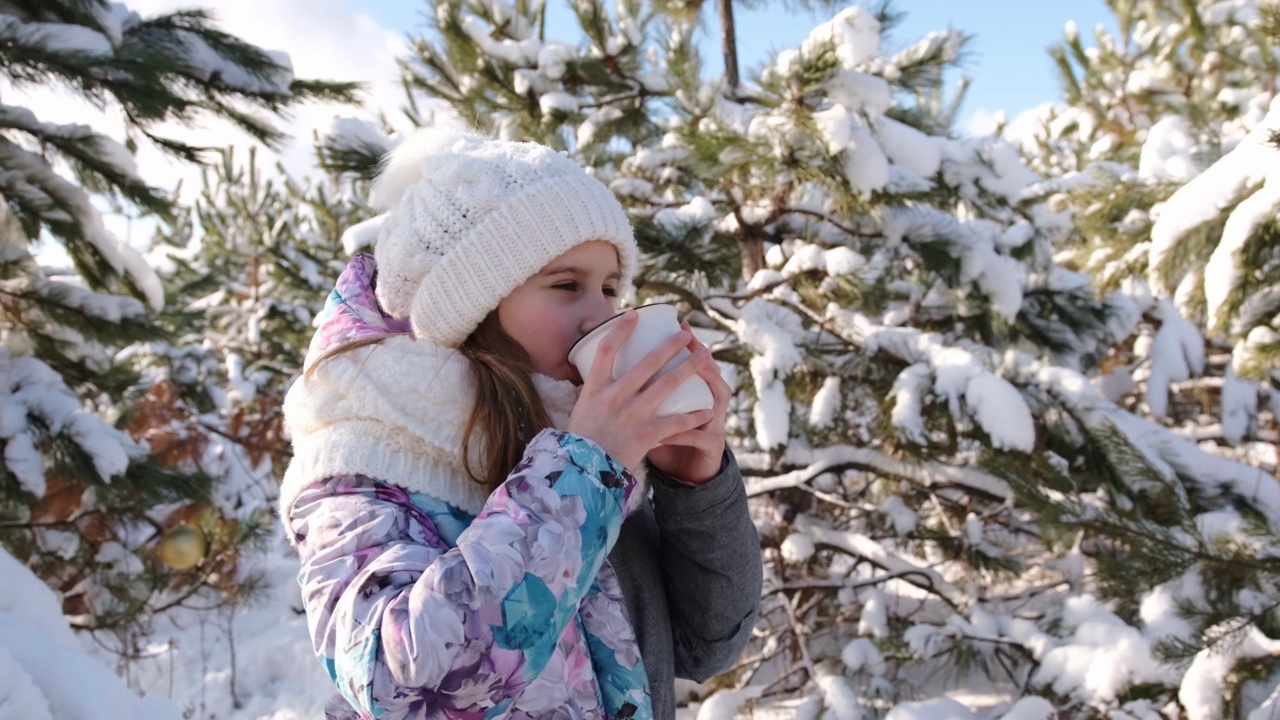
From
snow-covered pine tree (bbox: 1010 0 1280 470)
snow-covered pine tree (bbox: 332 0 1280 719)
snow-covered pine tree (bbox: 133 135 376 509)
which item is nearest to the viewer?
snow-covered pine tree (bbox: 1010 0 1280 470)

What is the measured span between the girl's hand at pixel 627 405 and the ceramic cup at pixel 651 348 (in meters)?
0.01

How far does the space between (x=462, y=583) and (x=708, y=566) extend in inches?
20.4

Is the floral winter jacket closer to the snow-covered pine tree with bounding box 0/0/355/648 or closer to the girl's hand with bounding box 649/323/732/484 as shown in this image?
the girl's hand with bounding box 649/323/732/484

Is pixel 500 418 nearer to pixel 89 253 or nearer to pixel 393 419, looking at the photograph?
pixel 393 419

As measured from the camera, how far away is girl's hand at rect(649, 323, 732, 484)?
3.38 feet

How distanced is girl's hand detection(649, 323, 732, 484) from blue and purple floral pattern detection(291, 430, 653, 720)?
161mm

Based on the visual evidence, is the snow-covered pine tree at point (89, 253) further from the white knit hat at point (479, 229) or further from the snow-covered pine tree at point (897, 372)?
the white knit hat at point (479, 229)

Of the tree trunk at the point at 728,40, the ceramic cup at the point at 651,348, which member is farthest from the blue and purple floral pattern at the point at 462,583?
the tree trunk at the point at 728,40

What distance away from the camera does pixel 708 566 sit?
1.26 metres

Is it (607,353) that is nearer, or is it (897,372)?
(607,353)

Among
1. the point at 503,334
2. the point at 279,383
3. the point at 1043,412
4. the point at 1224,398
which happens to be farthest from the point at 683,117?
the point at 279,383

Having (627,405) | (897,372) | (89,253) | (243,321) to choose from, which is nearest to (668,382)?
(627,405)

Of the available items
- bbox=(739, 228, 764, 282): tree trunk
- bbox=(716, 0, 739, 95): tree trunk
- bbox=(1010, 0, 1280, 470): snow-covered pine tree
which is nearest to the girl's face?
bbox=(1010, 0, 1280, 470): snow-covered pine tree

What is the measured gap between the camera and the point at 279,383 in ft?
28.7
